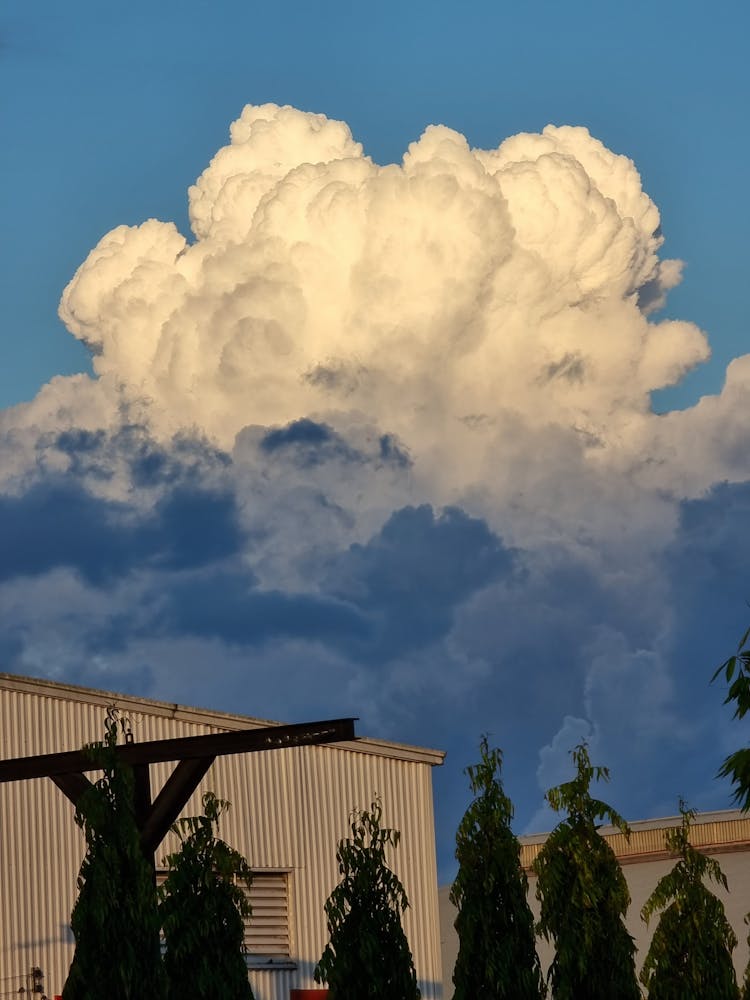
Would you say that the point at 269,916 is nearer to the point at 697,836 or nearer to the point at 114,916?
the point at 114,916

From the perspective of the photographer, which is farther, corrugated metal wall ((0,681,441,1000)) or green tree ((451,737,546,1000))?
corrugated metal wall ((0,681,441,1000))

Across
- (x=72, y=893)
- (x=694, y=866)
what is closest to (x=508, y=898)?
(x=694, y=866)

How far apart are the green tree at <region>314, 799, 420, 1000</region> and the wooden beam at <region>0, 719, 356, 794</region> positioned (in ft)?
4.64

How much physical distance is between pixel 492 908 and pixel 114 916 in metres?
5.24

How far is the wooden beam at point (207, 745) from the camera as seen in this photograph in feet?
76.6

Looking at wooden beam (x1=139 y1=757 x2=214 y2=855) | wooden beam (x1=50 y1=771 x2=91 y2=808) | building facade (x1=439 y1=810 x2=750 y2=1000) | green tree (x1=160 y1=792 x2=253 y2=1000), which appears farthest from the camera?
building facade (x1=439 y1=810 x2=750 y2=1000)

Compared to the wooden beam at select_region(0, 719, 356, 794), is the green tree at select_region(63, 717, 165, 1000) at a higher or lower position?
lower

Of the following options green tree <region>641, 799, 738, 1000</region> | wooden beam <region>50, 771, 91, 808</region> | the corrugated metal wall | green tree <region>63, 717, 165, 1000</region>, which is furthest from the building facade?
green tree <region>63, 717, 165, 1000</region>

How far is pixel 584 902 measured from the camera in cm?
2531

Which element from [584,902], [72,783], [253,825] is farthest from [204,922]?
[253,825]

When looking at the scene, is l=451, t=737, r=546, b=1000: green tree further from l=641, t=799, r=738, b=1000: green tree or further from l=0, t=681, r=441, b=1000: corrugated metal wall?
l=0, t=681, r=441, b=1000: corrugated metal wall

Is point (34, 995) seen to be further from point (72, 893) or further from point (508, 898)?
point (508, 898)

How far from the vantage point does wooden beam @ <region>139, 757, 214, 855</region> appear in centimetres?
2333

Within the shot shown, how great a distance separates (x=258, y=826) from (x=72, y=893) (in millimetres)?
4279
